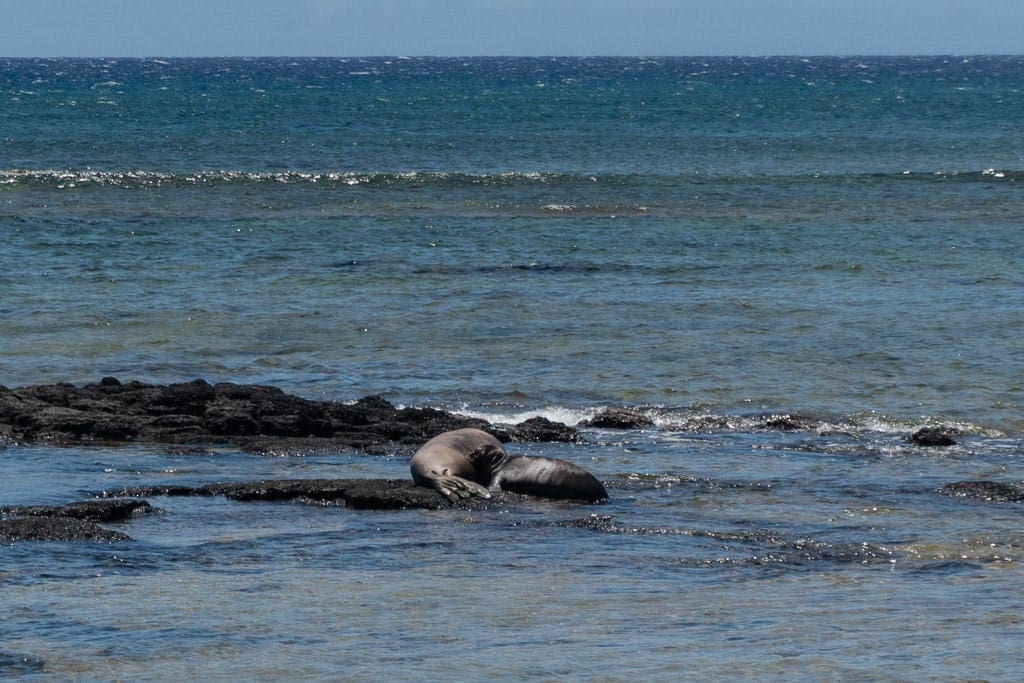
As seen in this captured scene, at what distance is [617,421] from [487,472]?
3.07 m

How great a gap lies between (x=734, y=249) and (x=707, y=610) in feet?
64.3

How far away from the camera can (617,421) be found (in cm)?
1525

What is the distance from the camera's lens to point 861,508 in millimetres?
11875

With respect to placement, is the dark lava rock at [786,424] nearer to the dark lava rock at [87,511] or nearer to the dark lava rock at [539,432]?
the dark lava rock at [539,432]

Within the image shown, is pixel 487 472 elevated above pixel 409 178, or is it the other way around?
pixel 409 178

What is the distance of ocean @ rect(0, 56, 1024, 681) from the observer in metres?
8.45

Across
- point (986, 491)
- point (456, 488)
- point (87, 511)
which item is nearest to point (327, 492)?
point (456, 488)

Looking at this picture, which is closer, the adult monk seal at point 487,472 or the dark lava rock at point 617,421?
the adult monk seal at point 487,472

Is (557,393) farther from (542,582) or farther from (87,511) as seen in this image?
(542,582)

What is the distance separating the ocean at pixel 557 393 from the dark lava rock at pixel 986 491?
6.2 inches

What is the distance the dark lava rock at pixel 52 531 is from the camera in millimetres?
10164

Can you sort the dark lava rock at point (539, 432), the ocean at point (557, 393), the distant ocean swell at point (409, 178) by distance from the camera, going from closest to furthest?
the ocean at point (557, 393), the dark lava rock at point (539, 432), the distant ocean swell at point (409, 178)

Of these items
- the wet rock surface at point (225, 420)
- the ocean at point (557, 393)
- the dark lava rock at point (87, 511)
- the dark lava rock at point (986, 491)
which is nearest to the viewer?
the ocean at point (557, 393)

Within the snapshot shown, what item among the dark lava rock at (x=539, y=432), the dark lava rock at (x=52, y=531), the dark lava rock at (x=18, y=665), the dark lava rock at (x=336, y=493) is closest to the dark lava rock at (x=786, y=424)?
the dark lava rock at (x=539, y=432)
